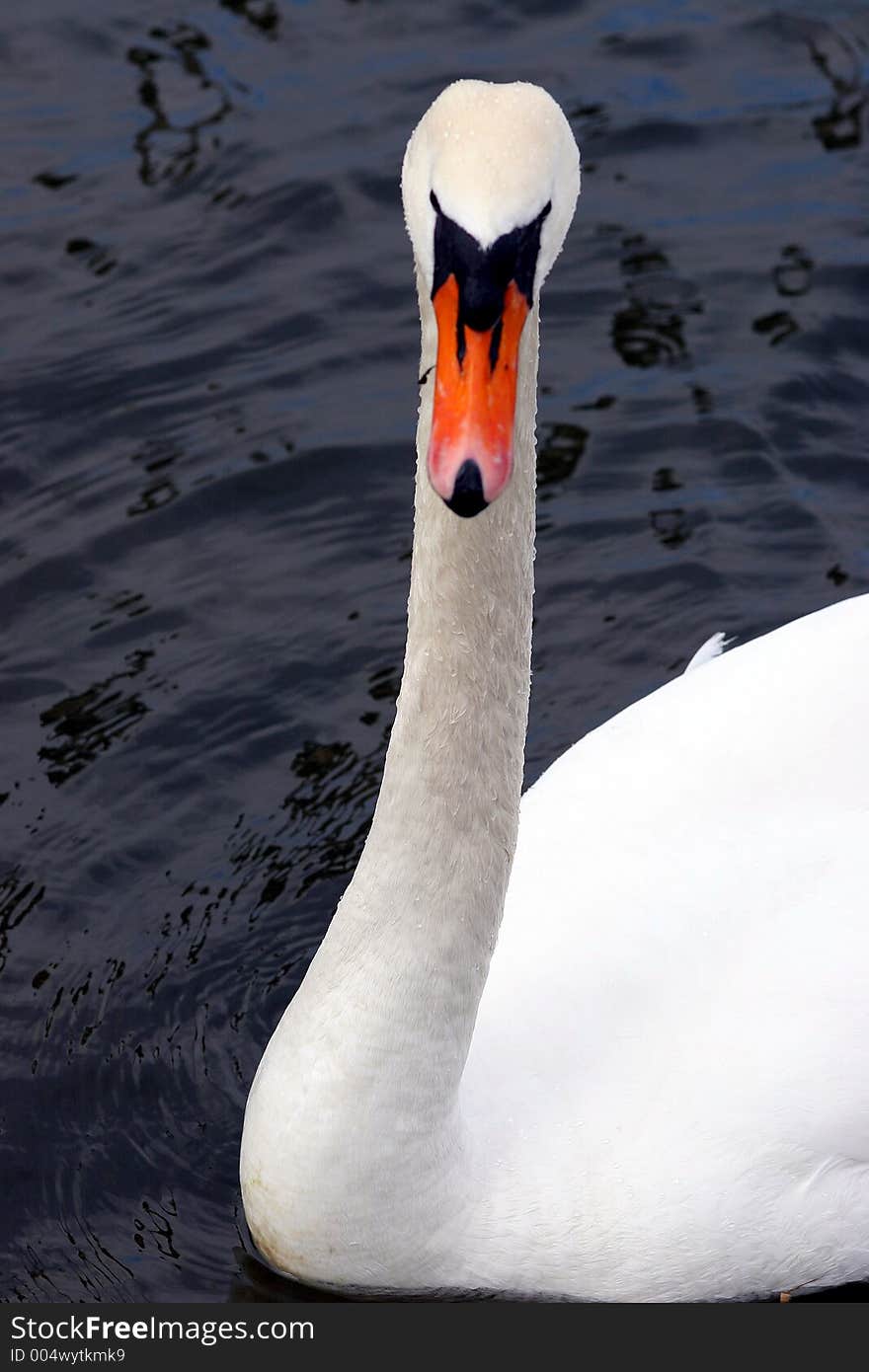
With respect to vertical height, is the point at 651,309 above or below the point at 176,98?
below

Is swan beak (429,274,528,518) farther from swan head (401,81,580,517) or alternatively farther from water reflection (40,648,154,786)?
water reflection (40,648,154,786)

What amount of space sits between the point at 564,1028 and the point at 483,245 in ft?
7.00

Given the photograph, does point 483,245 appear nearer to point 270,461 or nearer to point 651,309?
point 270,461

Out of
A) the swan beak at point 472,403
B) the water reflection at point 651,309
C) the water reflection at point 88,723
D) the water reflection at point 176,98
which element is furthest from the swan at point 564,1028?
the water reflection at point 176,98

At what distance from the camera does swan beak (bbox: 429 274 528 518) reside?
3799mm

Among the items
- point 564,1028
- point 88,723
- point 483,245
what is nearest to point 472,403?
point 483,245

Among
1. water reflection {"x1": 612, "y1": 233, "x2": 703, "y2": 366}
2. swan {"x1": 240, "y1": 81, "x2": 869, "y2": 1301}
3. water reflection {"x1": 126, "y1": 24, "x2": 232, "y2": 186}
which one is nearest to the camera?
swan {"x1": 240, "y1": 81, "x2": 869, "y2": 1301}

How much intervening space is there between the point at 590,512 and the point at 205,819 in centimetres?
205

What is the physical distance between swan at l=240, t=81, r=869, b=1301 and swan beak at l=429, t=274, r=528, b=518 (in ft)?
1.89

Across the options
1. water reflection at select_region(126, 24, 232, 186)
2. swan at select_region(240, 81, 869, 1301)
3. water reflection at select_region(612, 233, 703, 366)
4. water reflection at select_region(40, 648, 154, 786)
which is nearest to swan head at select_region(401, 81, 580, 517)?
swan at select_region(240, 81, 869, 1301)

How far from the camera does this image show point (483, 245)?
149 inches

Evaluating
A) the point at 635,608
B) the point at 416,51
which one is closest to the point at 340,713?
the point at 635,608

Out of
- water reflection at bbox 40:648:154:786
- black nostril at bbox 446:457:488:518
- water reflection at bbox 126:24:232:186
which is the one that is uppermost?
black nostril at bbox 446:457:488:518

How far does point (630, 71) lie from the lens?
1045 centimetres
